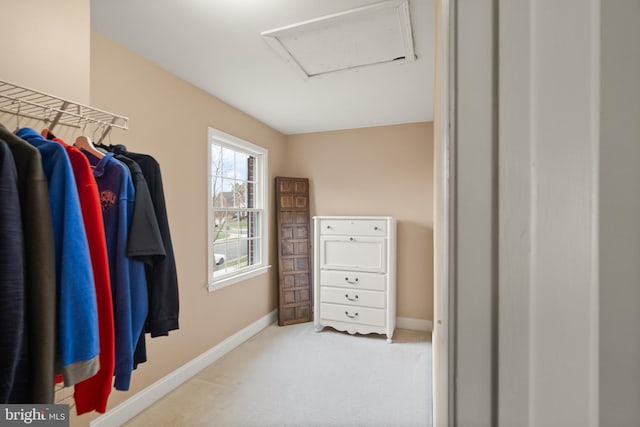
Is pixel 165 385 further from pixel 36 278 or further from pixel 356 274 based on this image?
pixel 356 274

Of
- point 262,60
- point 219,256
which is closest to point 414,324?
point 219,256

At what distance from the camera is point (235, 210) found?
10.2ft

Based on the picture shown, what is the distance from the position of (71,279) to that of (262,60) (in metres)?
1.78

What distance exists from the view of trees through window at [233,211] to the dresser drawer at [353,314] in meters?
1.01

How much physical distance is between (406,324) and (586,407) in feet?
11.7

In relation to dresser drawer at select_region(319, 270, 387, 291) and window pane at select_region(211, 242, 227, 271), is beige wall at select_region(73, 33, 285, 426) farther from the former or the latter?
dresser drawer at select_region(319, 270, 387, 291)

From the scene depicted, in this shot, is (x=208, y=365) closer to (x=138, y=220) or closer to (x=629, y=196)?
(x=138, y=220)

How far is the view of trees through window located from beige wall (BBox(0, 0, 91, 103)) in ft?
5.21

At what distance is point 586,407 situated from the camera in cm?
26

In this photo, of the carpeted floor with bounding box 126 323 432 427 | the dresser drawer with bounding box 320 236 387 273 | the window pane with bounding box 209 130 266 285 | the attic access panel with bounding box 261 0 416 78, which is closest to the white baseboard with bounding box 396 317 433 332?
the carpeted floor with bounding box 126 323 432 427

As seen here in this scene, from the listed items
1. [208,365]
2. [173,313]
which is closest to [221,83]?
[173,313]

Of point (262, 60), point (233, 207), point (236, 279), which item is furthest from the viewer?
point (233, 207)

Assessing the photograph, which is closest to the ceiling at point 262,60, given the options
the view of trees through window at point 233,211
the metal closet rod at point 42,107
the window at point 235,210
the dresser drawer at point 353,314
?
the window at point 235,210

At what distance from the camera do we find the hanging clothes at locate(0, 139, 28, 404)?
0.71 m
